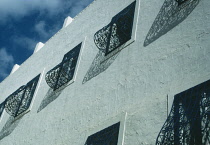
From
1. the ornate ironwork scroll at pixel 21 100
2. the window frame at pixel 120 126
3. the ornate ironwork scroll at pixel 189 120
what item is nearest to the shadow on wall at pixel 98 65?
the window frame at pixel 120 126

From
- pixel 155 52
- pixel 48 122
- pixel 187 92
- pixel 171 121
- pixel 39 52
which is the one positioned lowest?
pixel 171 121

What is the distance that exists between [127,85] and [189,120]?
80.9 inches

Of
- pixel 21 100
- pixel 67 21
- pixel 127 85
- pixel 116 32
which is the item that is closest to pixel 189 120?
pixel 127 85

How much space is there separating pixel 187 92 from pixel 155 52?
161cm

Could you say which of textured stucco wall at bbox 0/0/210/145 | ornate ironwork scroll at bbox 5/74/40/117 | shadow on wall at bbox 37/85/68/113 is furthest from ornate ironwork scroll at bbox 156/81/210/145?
ornate ironwork scroll at bbox 5/74/40/117

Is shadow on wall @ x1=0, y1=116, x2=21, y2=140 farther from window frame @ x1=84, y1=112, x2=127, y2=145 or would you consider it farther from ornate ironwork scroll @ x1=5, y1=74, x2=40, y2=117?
window frame @ x1=84, y1=112, x2=127, y2=145

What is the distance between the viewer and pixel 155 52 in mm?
6516

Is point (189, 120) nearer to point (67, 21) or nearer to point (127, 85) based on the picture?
point (127, 85)

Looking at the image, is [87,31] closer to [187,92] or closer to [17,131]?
[17,131]

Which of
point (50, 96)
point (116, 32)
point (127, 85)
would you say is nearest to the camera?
point (127, 85)

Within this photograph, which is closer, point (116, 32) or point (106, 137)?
point (106, 137)

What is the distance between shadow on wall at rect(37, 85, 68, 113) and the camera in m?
9.12

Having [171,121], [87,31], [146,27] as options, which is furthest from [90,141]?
[87,31]

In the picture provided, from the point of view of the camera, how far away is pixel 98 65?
26.8ft
